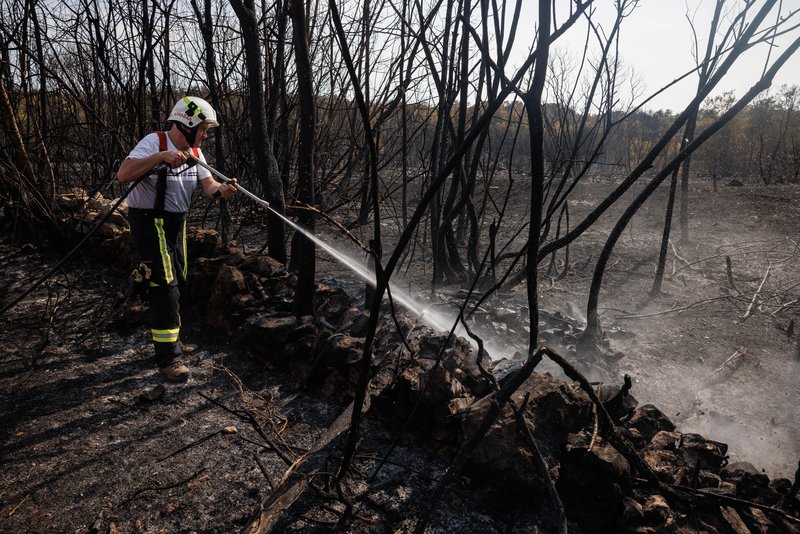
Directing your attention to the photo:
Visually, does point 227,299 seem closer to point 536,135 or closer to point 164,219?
point 164,219

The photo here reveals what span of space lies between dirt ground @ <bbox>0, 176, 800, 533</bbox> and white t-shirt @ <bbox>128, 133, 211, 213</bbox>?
1.16 m

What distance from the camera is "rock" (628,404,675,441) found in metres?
2.59

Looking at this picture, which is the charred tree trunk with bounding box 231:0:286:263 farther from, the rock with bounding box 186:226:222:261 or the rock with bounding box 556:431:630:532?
the rock with bounding box 556:431:630:532

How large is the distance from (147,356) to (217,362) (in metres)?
0.51

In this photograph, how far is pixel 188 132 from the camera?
10.8ft

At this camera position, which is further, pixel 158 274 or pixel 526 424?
pixel 158 274

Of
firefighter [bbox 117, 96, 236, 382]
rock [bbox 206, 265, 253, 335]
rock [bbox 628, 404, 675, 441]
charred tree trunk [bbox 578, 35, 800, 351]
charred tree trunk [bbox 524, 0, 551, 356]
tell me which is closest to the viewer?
charred tree trunk [bbox 524, 0, 551, 356]

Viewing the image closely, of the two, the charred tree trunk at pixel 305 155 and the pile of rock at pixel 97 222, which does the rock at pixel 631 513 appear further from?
the pile of rock at pixel 97 222

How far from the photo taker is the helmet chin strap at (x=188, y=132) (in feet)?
10.7

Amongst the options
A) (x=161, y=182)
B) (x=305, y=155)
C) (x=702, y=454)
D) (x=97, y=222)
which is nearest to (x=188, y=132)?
(x=161, y=182)

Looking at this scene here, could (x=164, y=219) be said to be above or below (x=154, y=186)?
below

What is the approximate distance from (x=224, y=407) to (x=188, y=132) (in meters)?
2.12

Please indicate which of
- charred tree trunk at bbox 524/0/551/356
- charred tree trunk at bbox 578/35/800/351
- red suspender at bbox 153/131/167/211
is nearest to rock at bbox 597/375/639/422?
charred tree trunk at bbox 578/35/800/351

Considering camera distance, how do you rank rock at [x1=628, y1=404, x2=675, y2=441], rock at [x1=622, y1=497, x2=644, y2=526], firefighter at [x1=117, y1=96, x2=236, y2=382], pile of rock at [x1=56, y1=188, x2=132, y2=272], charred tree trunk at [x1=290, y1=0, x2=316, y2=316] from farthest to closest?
1. pile of rock at [x1=56, y1=188, x2=132, y2=272]
2. firefighter at [x1=117, y1=96, x2=236, y2=382]
3. charred tree trunk at [x1=290, y1=0, x2=316, y2=316]
4. rock at [x1=628, y1=404, x2=675, y2=441]
5. rock at [x1=622, y1=497, x2=644, y2=526]
